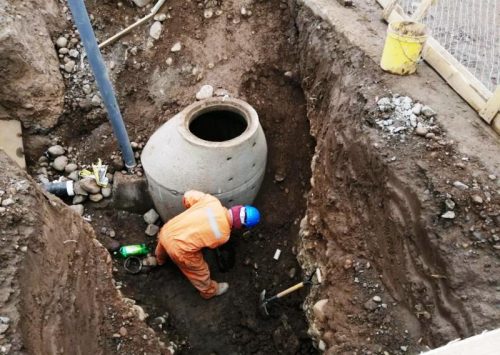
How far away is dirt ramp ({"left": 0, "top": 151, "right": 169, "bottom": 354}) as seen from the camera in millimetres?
2246

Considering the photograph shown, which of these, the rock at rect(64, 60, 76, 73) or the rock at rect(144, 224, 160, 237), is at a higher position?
the rock at rect(64, 60, 76, 73)

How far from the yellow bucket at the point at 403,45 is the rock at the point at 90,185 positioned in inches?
116

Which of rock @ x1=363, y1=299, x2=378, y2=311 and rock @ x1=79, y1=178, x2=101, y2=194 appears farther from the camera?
rock @ x1=79, y1=178, x2=101, y2=194

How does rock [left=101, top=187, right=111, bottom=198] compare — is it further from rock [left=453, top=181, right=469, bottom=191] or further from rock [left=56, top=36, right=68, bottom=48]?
rock [left=453, top=181, right=469, bottom=191]

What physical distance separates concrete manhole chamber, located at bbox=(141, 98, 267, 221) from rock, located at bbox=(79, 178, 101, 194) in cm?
58

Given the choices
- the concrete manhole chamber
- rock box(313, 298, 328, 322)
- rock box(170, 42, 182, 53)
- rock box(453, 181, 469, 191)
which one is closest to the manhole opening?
the concrete manhole chamber

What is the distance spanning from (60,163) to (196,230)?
182cm

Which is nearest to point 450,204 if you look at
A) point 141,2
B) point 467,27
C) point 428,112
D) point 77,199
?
point 428,112

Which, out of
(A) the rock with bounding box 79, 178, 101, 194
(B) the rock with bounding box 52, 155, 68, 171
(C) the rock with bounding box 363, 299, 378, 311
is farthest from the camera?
(B) the rock with bounding box 52, 155, 68, 171

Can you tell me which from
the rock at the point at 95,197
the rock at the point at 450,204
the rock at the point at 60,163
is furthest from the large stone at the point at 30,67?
the rock at the point at 450,204

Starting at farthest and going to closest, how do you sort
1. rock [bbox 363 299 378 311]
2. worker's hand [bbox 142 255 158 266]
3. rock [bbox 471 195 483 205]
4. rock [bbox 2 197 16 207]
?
worker's hand [bbox 142 255 158 266] → rock [bbox 363 299 378 311] → rock [bbox 471 195 483 205] → rock [bbox 2 197 16 207]

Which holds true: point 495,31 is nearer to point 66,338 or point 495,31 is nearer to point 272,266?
point 272,266

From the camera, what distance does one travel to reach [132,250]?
421 cm

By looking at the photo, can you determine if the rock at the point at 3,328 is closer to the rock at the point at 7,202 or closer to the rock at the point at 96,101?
the rock at the point at 7,202
